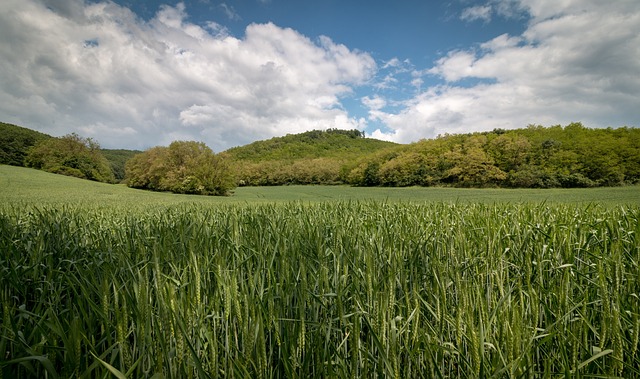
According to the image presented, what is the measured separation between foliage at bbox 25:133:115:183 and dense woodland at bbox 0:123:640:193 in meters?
0.99

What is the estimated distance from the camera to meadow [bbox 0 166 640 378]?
1.16 meters

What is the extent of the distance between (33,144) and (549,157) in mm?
105680

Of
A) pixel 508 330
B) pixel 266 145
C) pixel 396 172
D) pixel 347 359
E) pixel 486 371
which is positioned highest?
pixel 266 145

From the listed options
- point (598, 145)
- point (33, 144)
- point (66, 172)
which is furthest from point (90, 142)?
point (598, 145)

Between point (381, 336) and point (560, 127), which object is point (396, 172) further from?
point (381, 336)

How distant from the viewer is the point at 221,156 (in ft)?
150

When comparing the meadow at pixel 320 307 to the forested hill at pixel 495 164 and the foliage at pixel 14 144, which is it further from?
the foliage at pixel 14 144

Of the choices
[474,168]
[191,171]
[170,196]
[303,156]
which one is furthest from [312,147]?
[170,196]

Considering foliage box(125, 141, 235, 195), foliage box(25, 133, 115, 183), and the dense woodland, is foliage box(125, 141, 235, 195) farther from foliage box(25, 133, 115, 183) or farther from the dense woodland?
foliage box(25, 133, 115, 183)

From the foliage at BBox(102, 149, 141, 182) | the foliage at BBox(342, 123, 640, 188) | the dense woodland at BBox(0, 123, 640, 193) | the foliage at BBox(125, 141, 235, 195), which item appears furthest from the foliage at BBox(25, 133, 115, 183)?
the foliage at BBox(342, 123, 640, 188)

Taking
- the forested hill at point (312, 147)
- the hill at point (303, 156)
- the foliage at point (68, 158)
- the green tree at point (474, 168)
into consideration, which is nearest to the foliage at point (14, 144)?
the foliage at point (68, 158)

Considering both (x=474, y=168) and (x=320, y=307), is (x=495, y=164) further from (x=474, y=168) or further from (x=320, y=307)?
(x=320, y=307)

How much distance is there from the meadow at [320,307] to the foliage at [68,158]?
7181 cm

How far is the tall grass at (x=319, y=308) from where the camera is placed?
1157mm
